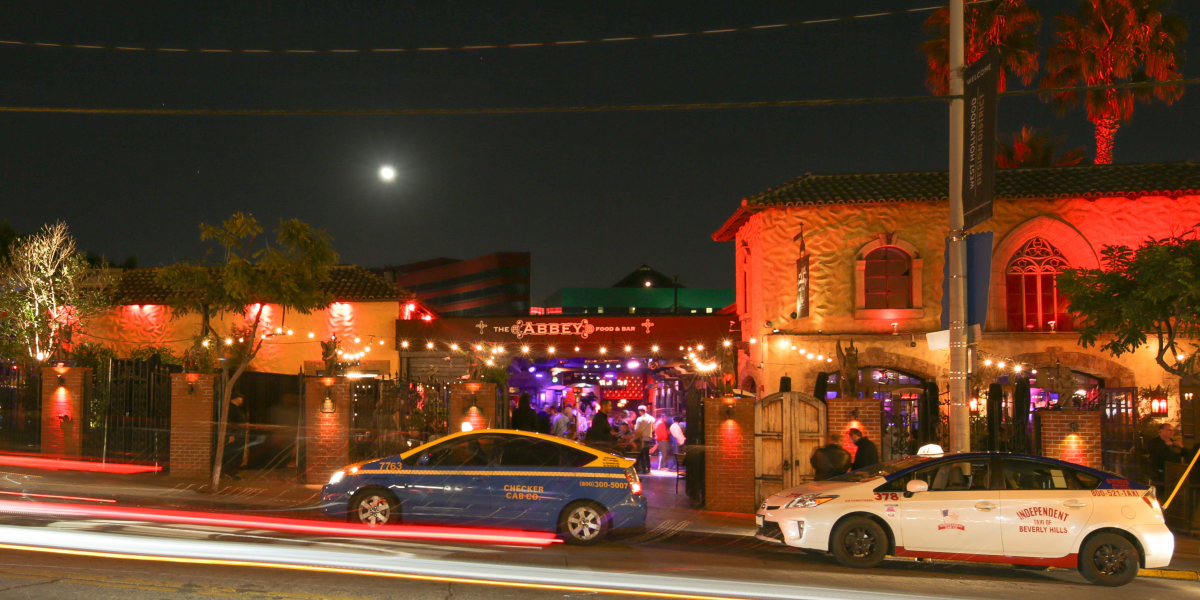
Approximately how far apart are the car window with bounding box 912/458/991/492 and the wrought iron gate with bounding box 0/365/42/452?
16.5m

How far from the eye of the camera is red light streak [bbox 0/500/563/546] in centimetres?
1063

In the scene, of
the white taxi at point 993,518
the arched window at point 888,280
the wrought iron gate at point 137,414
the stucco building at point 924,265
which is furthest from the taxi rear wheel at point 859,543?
the arched window at point 888,280

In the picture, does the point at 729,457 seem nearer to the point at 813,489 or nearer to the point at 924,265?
the point at 813,489

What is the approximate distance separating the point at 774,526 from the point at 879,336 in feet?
42.9

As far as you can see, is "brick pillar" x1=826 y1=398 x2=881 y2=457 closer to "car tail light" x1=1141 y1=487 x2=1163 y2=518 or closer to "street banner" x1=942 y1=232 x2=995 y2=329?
"street banner" x1=942 y1=232 x2=995 y2=329

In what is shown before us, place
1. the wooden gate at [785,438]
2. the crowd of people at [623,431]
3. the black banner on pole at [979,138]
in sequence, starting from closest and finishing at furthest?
the black banner on pole at [979,138] < the wooden gate at [785,438] < the crowd of people at [623,431]

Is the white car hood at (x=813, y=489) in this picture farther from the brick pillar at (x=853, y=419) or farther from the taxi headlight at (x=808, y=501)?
the brick pillar at (x=853, y=419)

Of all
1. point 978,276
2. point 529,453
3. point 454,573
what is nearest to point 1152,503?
point 978,276

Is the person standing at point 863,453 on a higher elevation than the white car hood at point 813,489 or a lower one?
higher

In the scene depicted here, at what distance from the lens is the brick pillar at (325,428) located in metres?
16.9

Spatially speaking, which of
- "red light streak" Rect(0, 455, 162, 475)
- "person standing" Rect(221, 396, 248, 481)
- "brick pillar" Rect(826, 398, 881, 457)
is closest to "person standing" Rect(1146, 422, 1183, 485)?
"brick pillar" Rect(826, 398, 881, 457)

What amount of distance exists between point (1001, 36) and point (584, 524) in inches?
998

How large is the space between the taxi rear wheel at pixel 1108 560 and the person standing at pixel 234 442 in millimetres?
13533

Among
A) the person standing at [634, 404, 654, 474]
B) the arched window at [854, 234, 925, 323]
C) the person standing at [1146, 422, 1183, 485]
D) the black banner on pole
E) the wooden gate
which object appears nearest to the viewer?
the black banner on pole
